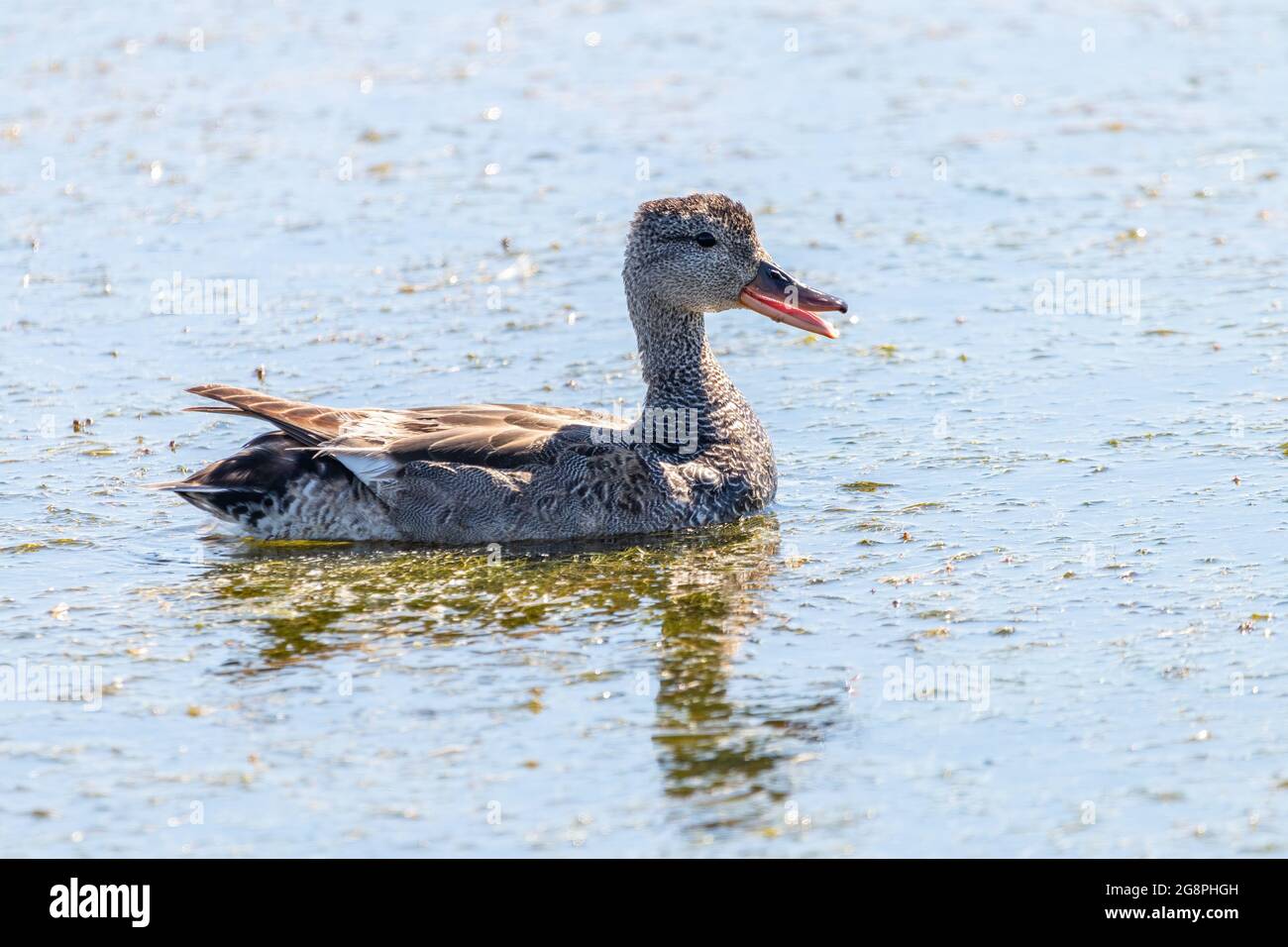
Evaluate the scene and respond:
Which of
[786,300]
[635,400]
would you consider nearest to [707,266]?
[786,300]

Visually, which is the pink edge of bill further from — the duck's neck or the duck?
the duck's neck

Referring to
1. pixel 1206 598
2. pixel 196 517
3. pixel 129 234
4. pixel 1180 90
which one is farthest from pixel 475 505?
pixel 1180 90

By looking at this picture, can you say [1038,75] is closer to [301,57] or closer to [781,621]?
[301,57]

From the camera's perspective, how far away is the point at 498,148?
56.1 feet

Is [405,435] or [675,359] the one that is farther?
[675,359]

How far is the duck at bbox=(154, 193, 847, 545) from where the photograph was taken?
9852mm

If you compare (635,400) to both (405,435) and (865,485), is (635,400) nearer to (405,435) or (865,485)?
(865,485)

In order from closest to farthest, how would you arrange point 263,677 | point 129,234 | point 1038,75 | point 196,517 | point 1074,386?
1. point 263,677
2. point 196,517
3. point 1074,386
4. point 129,234
5. point 1038,75

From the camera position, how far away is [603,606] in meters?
8.87

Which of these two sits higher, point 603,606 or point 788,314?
point 788,314

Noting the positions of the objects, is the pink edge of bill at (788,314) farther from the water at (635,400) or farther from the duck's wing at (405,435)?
the duck's wing at (405,435)

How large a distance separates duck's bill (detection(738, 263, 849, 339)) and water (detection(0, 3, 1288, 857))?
0.84 metres

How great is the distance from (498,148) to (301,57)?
3932 mm

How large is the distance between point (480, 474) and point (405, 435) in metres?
0.46
